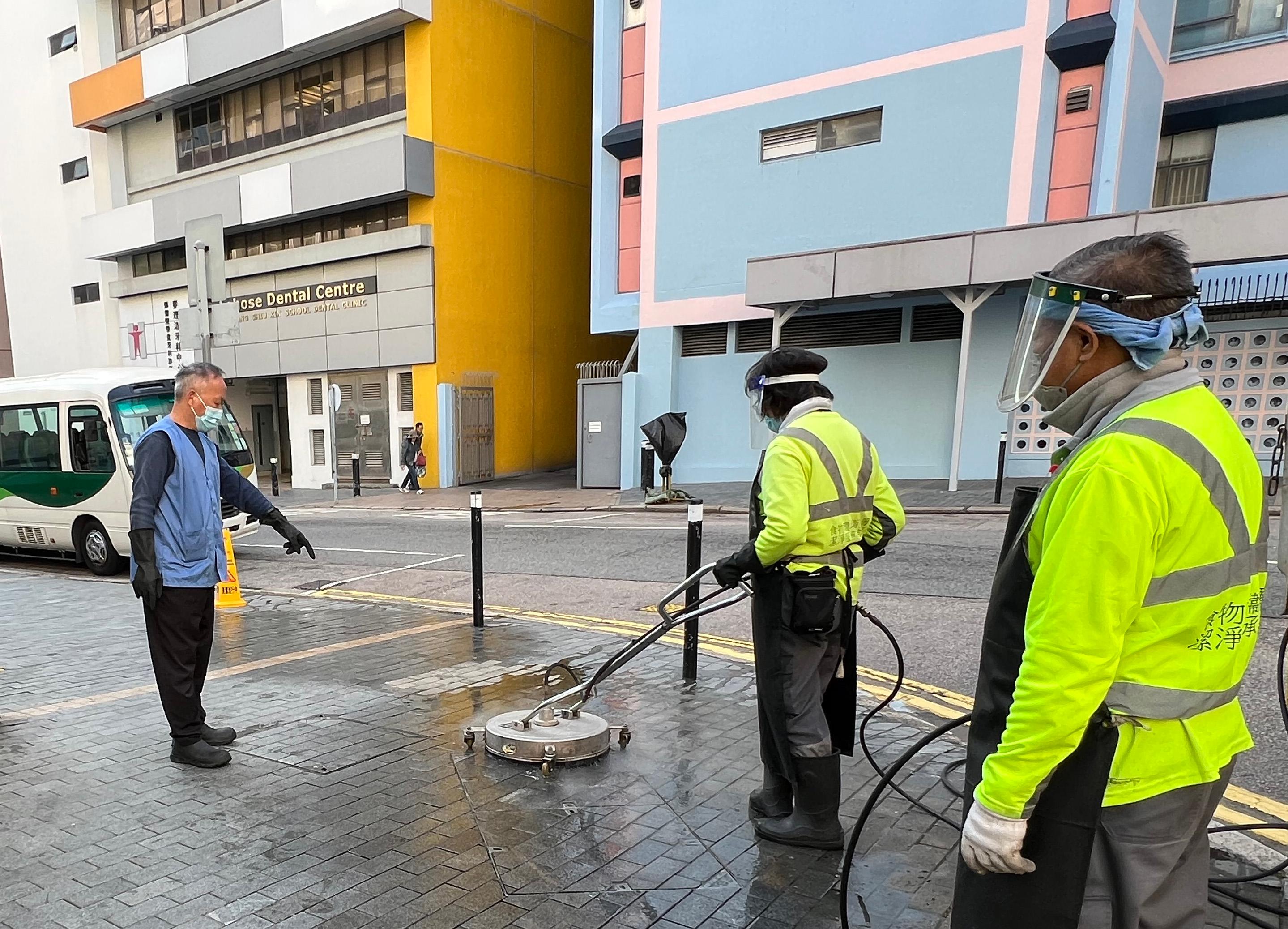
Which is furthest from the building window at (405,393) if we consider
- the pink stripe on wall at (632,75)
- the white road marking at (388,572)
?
the white road marking at (388,572)

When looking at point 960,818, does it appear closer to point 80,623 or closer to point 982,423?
point 80,623

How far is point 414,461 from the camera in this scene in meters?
19.8

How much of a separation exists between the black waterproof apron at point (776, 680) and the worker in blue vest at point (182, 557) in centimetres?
267

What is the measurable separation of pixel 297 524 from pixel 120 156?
21.0m

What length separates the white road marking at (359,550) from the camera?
10656 mm

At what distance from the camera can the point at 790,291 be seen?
14812 millimetres

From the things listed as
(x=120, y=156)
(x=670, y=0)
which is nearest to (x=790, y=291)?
(x=670, y=0)

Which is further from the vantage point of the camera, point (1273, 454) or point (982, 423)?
point (982, 423)

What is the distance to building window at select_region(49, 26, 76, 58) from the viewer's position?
90.9 ft

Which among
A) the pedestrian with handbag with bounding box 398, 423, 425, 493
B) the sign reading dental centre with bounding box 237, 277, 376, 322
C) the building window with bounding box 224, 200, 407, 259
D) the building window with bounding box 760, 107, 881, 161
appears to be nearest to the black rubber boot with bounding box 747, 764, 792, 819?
the building window with bounding box 760, 107, 881, 161

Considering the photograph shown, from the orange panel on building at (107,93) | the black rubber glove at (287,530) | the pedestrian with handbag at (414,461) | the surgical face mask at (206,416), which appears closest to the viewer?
the surgical face mask at (206,416)

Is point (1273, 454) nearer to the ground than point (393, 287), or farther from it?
nearer to the ground

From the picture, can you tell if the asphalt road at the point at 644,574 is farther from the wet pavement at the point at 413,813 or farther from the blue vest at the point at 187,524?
the blue vest at the point at 187,524

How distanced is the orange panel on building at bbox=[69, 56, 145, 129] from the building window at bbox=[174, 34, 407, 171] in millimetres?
1449
